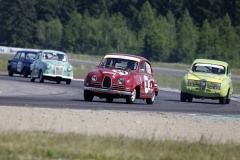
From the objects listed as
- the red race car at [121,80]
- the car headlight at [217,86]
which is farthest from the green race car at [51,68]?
the red race car at [121,80]

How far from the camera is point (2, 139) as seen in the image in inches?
607

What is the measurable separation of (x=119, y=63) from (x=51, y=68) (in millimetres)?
11983

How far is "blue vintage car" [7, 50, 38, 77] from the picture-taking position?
48203 mm

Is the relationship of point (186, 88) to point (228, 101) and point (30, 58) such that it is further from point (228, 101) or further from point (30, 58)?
point (30, 58)

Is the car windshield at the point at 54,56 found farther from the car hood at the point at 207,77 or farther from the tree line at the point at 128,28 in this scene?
the tree line at the point at 128,28

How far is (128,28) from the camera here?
108 metres

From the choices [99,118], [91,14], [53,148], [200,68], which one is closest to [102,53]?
[91,14]

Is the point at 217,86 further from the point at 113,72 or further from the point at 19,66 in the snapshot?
the point at 19,66

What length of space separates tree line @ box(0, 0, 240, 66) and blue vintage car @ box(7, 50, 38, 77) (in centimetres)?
4684

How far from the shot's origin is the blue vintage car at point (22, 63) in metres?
48.2

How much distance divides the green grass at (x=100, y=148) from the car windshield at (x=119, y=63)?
42.3ft

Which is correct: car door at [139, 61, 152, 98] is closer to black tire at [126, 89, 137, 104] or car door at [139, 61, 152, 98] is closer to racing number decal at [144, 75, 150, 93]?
racing number decal at [144, 75, 150, 93]

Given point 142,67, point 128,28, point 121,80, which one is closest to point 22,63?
point 142,67

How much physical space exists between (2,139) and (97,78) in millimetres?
13420
